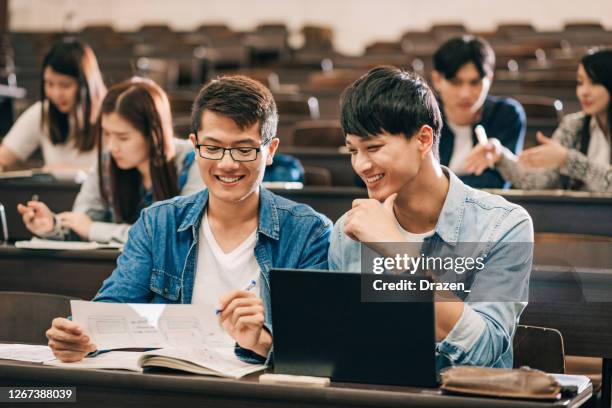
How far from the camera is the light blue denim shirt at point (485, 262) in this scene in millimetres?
1630

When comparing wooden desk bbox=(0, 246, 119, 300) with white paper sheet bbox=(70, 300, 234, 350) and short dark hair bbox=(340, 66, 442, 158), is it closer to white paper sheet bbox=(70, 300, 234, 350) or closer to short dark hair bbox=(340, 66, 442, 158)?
white paper sheet bbox=(70, 300, 234, 350)

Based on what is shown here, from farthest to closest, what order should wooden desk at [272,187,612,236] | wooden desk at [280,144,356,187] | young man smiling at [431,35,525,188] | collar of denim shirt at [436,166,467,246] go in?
1. wooden desk at [280,144,356,187]
2. young man smiling at [431,35,525,188]
3. wooden desk at [272,187,612,236]
4. collar of denim shirt at [436,166,467,246]

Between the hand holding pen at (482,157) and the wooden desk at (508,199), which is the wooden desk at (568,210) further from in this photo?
the hand holding pen at (482,157)

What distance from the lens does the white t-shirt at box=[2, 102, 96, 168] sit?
3918mm

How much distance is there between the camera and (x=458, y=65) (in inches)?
144

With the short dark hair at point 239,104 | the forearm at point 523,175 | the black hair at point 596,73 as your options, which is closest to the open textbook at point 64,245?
the short dark hair at point 239,104

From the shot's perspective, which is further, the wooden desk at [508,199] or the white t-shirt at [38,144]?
the white t-shirt at [38,144]

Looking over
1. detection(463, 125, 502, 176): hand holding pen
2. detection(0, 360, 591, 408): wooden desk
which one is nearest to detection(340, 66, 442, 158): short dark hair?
detection(0, 360, 591, 408): wooden desk

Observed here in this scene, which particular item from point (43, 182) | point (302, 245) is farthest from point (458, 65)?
point (302, 245)

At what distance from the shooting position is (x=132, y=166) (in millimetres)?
2850

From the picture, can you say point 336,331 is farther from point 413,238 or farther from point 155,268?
point 155,268

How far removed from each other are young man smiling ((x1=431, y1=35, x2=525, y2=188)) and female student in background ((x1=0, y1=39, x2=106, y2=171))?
51.0 inches

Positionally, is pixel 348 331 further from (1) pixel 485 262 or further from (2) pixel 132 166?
(2) pixel 132 166

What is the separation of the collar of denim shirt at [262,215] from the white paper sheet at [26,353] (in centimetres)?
36
